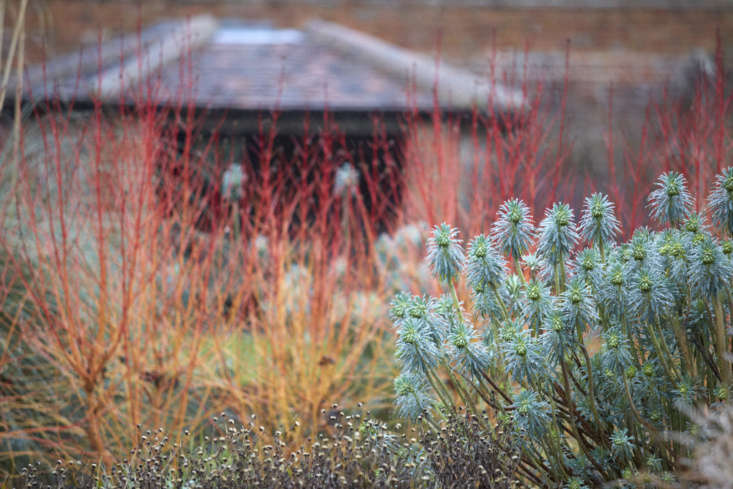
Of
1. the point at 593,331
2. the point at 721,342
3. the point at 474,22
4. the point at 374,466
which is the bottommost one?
the point at 374,466

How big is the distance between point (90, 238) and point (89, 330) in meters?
0.58

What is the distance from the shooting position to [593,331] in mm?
2613

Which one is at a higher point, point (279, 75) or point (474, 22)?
point (474, 22)

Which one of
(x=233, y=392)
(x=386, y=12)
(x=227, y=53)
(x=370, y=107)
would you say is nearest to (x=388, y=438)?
(x=233, y=392)

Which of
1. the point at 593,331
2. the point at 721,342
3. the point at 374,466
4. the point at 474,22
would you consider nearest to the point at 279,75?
the point at 593,331

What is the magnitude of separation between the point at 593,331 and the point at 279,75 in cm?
631

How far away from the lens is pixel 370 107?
7039mm

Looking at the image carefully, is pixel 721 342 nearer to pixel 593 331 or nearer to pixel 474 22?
pixel 593 331

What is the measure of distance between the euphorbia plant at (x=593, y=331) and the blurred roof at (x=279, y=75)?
128 inches

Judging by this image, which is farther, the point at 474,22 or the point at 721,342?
the point at 474,22

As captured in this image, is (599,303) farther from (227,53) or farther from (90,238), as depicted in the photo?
(227,53)

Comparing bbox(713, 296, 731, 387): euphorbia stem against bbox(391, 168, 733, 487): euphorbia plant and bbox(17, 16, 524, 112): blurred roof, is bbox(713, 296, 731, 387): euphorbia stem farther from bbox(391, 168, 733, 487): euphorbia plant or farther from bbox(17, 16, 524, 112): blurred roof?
bbox(17, 16, 524, 112): blurred roof

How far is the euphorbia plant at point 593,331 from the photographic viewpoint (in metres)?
2.29

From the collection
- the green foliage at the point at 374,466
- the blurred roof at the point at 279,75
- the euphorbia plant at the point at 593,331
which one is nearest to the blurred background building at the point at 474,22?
the blurred roof at the point at 279,75
